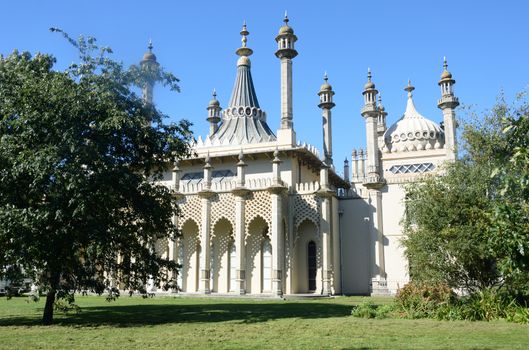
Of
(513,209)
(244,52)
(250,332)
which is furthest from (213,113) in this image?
(513,209)

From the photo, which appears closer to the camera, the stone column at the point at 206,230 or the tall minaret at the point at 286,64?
the stone column at the point at 206,230

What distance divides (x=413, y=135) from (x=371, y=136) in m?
4.55

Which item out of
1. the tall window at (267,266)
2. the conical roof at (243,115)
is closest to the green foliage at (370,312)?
the tall window at (267,266)

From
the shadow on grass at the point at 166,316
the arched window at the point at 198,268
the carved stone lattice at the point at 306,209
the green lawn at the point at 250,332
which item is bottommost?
the green lawn at the point at 250,332

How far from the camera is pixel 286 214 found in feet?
91.0

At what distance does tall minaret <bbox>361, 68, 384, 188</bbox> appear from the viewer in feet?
94.1

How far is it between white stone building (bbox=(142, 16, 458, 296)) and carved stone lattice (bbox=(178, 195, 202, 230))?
58 mm

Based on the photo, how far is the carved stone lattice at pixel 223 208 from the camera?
91.6 ft

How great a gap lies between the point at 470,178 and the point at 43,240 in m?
13.0

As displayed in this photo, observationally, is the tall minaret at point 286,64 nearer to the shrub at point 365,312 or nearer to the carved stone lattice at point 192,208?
the carved stone lattice at point 192,208

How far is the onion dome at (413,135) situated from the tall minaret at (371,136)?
3.62 metres

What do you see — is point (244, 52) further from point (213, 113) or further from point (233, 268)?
point (233, 268)

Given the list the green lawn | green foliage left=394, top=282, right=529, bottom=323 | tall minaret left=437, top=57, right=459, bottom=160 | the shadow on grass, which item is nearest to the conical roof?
tall minaret left=437, top=57, right=459, bottom=160

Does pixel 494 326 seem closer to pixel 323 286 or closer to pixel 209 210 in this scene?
pixel 323 286
